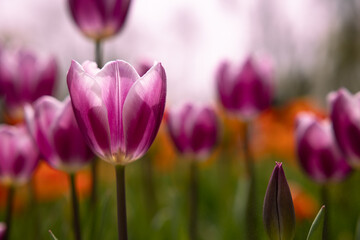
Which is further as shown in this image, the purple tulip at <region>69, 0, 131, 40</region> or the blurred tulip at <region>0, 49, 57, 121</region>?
the blurred tulip at <region>0, 49, 57, 121</region>

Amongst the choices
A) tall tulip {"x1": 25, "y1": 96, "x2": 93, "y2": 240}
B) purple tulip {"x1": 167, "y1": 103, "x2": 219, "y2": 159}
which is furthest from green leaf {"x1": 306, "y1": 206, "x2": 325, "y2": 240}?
purple tulip {"x1": 167, "y1": 103, "x2": 219, "y2": 159}

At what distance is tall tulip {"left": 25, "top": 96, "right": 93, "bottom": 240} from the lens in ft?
2.27

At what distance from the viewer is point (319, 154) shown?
0.80m

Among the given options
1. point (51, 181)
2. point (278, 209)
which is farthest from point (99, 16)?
point (51, 181)

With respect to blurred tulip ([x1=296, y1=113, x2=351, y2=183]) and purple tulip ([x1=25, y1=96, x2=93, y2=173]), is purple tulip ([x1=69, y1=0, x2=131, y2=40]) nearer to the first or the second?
purple tulip ([x1=25, y1=96, x2=93, y2=173])

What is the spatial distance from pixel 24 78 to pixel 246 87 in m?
0.50

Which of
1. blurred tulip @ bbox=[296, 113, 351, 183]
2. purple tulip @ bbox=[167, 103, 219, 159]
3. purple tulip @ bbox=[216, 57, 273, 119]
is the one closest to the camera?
blurred tulip @ bbox=[296, 113, 351, 183]

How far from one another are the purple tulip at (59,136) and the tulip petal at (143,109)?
0.18 m

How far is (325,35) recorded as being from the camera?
6.92 m

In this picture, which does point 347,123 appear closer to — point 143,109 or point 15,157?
point 143,109

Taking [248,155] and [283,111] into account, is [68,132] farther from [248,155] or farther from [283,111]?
[283,111]

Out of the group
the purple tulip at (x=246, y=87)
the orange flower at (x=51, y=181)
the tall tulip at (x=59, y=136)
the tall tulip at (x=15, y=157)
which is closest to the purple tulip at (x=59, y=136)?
the tall tulip at (x=59, y=136)

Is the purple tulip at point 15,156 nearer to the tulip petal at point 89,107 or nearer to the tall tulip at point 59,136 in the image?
the tall tulip at point 59,136

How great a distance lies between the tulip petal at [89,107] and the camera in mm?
510
